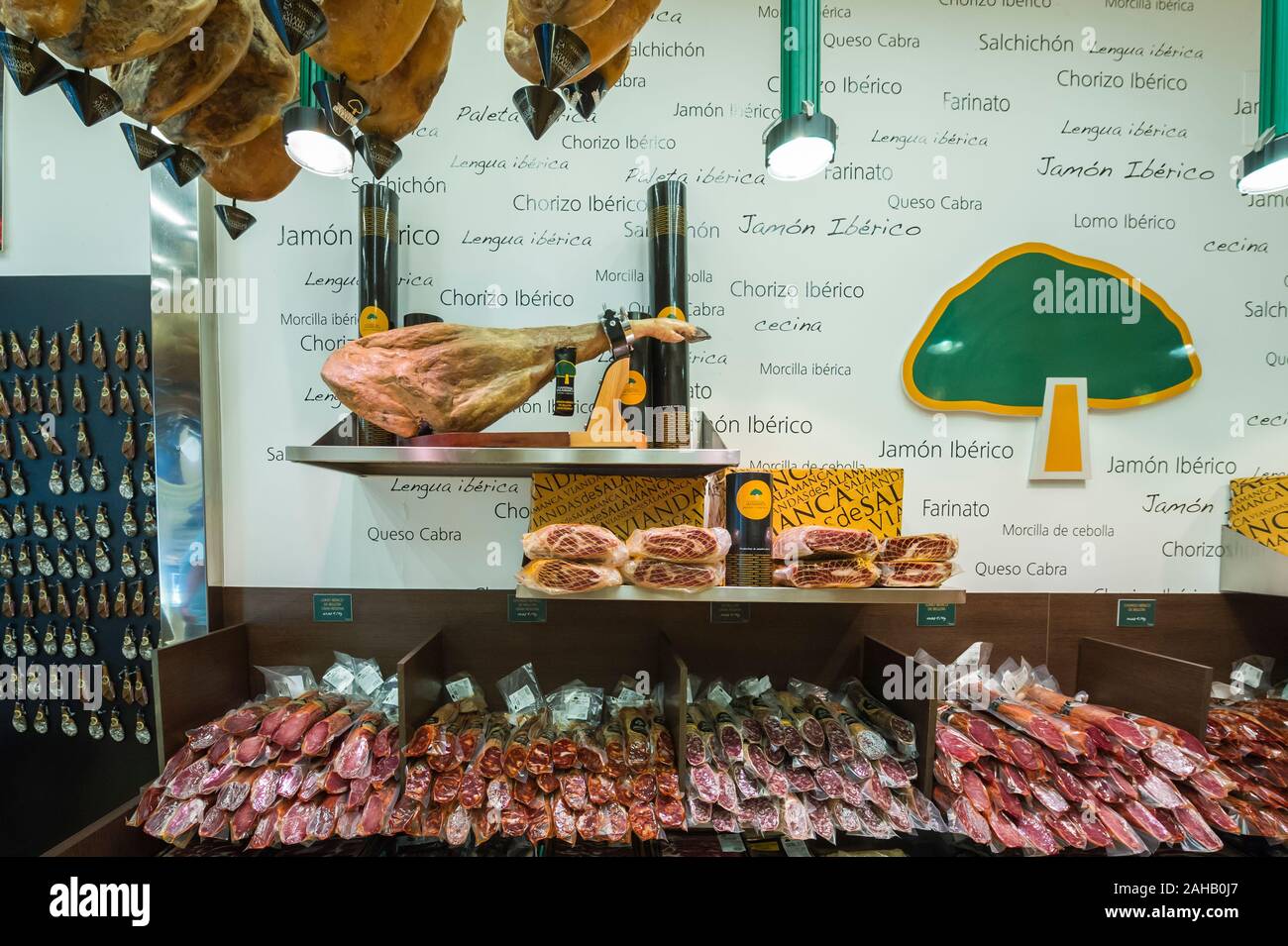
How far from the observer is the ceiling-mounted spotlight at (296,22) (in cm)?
64

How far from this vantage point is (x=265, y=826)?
5.19 feet

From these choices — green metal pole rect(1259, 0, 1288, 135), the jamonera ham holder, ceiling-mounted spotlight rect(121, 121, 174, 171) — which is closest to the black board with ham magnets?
the jamonera ham holder

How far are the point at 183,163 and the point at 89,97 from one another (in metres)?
0.15

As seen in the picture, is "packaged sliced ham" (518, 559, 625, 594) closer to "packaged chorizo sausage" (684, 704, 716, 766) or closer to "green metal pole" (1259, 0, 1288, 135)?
"packaged chorizo sausage" (684, 704, 716, 766)

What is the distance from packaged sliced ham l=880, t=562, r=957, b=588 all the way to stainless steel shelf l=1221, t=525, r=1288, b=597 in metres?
1.27

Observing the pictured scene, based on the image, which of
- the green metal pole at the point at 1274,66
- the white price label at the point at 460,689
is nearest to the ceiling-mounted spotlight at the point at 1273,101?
the green metal pole at the point at 1274,66

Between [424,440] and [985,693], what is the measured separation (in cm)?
203

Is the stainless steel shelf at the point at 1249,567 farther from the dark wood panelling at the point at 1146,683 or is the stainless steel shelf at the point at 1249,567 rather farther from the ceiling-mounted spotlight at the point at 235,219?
the ceiling-mounted spotlight at the point at 235,219

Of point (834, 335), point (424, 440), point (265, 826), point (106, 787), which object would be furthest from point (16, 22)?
point (106, 787)

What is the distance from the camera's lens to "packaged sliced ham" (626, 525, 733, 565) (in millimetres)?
1584

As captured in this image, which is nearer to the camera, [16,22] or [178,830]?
[16,22]

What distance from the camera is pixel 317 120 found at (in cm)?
84

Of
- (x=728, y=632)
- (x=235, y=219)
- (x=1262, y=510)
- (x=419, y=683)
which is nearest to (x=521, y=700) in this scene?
(x=419, y=683)

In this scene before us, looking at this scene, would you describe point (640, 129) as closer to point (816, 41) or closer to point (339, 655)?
point (816, 41)
